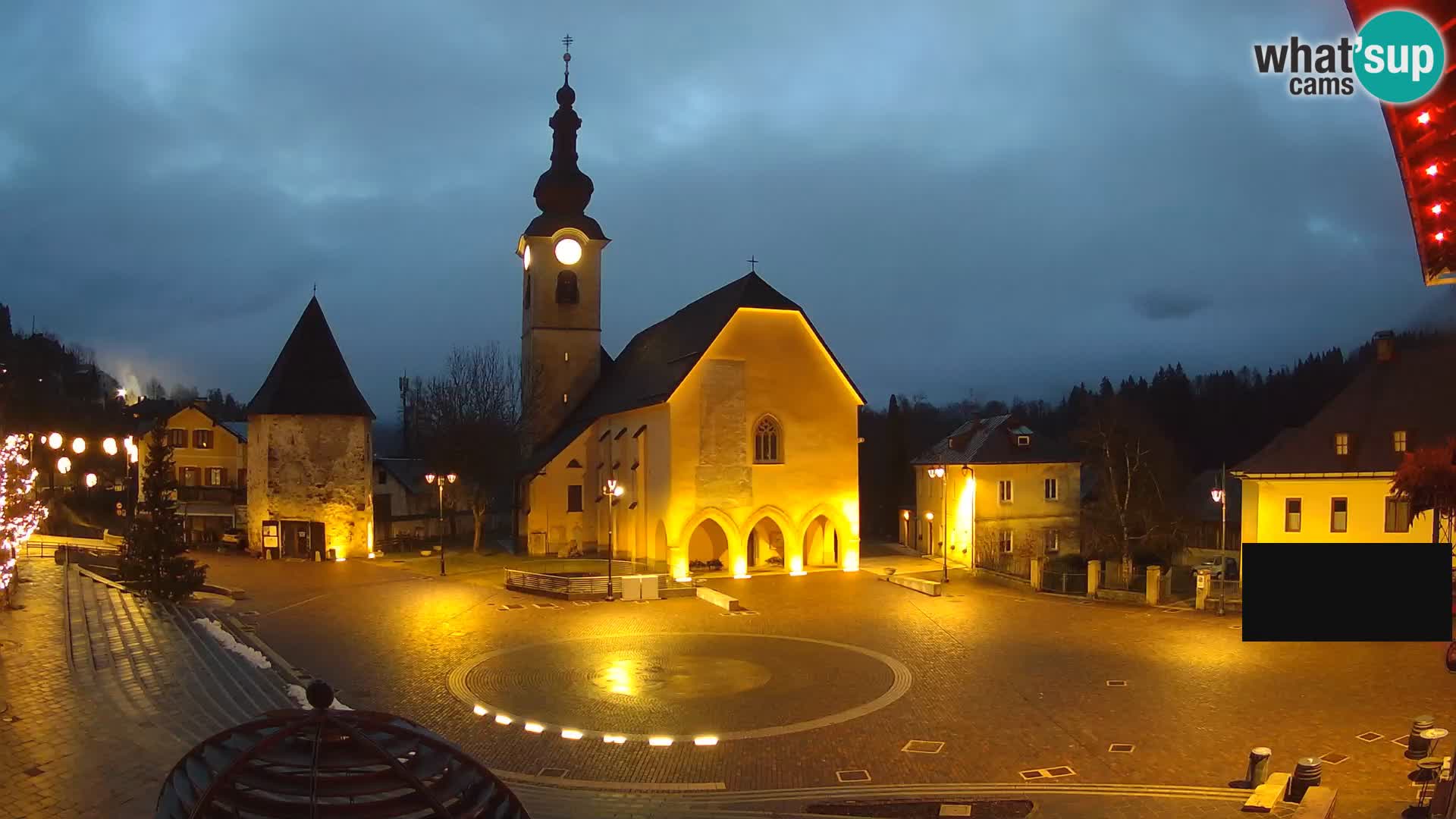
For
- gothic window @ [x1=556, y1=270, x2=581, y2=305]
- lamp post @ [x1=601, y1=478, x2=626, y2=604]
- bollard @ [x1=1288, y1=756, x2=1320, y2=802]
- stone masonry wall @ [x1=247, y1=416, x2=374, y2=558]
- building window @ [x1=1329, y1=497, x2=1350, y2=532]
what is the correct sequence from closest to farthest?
bollard @ [x1=1288, y1=756, x2=1320, y2=802] < building window @ [x1=1329, y1=497, x2=1350, y2=532] < lamp post @ [x1=601, y1=478, x2=626, y2=604] < stone masonry wall @ [x1=247, y1=416, x2=374, y2=558] < gothic window @ [x1=556, y1=270, x2=581, y2=305]

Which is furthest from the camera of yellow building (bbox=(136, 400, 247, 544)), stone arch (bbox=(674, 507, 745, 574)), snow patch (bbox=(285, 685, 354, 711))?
yellow building (bbox=(136, 400, 247, 544))

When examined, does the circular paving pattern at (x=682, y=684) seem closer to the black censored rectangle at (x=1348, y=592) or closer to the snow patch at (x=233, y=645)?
the snow patch at (x=233, y=645)

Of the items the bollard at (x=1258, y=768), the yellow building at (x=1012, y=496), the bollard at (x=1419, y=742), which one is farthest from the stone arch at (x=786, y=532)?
the bollard at (x=1258, y=768)

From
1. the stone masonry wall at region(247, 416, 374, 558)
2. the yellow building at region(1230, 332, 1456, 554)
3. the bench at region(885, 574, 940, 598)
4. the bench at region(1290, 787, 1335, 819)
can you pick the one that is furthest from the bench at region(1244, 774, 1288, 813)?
the stone masonry wall at region(247, 416, 374, 558)

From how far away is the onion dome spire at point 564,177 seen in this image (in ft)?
158

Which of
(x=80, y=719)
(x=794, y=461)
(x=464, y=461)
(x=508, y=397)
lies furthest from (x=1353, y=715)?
(x=508, y=397)

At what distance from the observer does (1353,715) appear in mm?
15531

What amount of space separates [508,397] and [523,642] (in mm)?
35961

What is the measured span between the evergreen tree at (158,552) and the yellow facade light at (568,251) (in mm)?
24134

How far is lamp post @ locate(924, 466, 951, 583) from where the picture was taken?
3340 centimetres

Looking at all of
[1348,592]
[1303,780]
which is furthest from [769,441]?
[1348,592]

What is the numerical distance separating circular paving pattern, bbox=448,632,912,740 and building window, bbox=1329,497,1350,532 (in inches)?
652

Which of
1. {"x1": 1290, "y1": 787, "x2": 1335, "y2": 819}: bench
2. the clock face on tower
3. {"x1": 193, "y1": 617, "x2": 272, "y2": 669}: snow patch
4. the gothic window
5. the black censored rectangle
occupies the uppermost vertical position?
the clock face on tower

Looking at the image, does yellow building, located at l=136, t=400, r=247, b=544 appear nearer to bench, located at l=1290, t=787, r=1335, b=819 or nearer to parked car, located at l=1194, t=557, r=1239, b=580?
parked car, located at l=1194, t=557, r=1239, b=580
